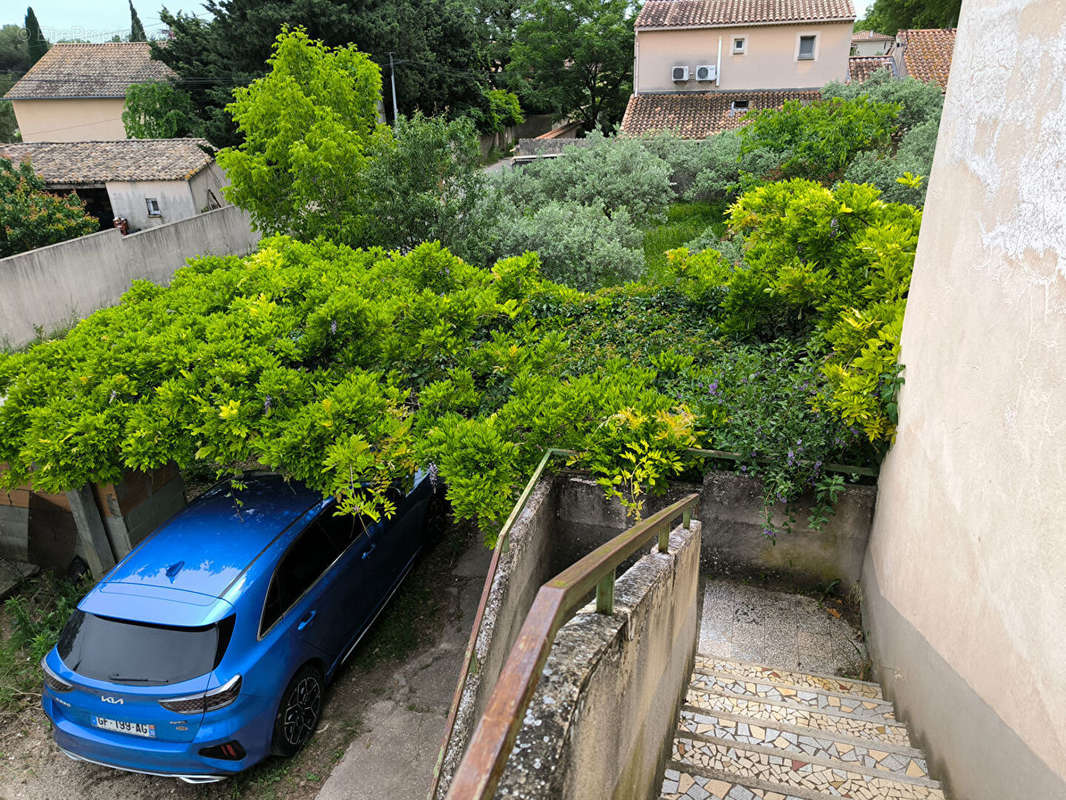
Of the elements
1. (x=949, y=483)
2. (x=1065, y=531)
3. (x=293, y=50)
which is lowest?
(x=949, y=483)

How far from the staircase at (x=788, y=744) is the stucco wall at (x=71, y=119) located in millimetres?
35860

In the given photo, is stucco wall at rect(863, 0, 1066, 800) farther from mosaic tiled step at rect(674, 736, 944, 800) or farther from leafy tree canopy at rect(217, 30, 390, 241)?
leafy tree canopy at rect(217, 30, 390, 241)

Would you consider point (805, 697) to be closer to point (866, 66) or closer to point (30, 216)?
point (30, 216)

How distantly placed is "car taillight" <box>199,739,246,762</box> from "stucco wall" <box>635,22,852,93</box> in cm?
2653

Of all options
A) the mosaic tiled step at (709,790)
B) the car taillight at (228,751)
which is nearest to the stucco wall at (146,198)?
the car taillight at (228,751)

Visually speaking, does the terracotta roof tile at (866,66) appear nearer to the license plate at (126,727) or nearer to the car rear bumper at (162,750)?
the car rear bumper at (162,750)

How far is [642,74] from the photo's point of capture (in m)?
26.0

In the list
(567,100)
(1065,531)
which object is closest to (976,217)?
(1065,531)

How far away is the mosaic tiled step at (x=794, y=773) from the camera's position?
3559 mm

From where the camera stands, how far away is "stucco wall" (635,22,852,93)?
24.3m

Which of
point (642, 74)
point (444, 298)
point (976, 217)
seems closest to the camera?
point (976, 217)

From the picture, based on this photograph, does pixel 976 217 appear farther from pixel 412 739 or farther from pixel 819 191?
pixel 412 739

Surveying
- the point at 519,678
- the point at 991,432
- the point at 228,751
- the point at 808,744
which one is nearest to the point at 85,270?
the point at 228,751

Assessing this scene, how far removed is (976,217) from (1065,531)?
1.84 m
